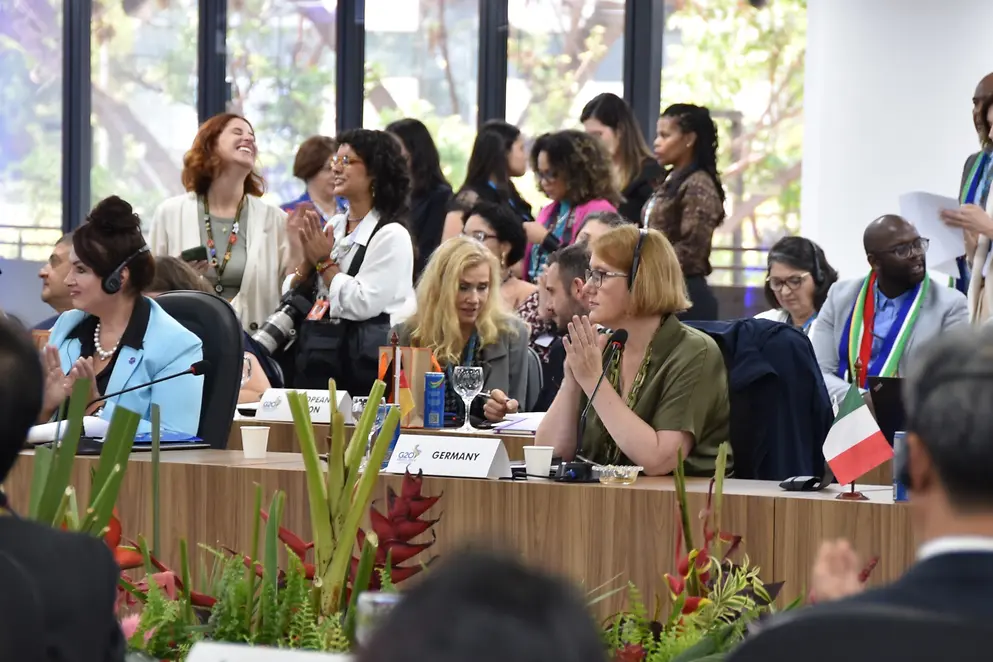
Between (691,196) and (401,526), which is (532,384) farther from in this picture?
(401,526)

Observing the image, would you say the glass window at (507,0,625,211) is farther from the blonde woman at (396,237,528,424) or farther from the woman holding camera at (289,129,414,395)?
the blonde woman at (396,237,528,424)

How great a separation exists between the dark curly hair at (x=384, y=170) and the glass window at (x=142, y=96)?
4119 millimetres

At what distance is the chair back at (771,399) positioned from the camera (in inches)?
134

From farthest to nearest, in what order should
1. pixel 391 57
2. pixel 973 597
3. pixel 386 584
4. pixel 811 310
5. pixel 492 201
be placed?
pixel 391 57, pixel 492 201, pixel 811 310, pixel 386 584, pixel 973 597

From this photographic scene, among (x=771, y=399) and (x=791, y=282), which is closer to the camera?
(x=771, y=399)

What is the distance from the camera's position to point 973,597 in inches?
41.6

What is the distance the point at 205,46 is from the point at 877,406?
Answer: 651 centimetres

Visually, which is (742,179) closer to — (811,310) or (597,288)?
(811,310)

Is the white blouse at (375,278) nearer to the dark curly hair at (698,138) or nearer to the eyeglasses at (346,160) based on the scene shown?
the eyeglasses at (346,160)

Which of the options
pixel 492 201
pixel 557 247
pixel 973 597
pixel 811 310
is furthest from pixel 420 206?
pixel 973 597

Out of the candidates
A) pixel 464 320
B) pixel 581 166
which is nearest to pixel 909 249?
pixel 581 166

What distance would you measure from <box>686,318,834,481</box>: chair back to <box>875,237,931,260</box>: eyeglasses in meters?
1.75

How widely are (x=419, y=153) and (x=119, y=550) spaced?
5.00m

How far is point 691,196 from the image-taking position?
5422 millimetres
